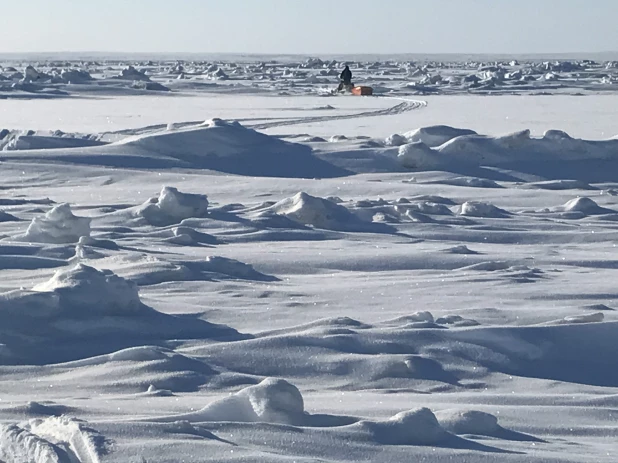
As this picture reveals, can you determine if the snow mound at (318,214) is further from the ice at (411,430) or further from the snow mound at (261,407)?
A: the ice at (411,430)

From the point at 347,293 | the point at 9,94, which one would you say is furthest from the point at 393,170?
the point at 9,94

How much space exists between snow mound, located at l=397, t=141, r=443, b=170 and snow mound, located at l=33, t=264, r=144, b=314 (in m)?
6.62

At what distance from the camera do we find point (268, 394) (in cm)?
292

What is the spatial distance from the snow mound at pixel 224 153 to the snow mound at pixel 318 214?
325 centimetres

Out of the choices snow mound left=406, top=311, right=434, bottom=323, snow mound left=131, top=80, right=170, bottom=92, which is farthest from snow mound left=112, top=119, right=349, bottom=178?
snow mound left=131, top=80, right=170, bottom=92

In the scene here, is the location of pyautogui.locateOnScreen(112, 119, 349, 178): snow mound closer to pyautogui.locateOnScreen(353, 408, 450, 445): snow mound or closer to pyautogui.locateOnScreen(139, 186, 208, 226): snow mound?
pyautogui.locateOnScreen(139, 186, 208, 226): snow mound

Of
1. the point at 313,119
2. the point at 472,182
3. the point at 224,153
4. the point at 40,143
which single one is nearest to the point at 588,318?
the point at 472,182

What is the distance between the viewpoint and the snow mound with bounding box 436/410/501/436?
2926 mm

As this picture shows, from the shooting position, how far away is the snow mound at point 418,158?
1079 centimetres

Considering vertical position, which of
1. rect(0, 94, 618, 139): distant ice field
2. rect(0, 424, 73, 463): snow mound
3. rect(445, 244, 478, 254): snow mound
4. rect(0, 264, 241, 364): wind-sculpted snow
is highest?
rect(0, 424, 73, 463): snow mound

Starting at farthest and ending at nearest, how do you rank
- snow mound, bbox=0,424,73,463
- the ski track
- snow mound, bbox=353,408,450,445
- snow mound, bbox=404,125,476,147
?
the ski track < snow mound, bbox=404,125,476,147 < snow mound, bbox=353,408,450,445 < snow mound, bbox=0,424,73,463

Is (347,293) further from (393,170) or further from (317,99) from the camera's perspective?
(317,99)

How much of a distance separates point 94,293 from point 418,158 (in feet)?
22.2

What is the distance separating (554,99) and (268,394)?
2093 cm
